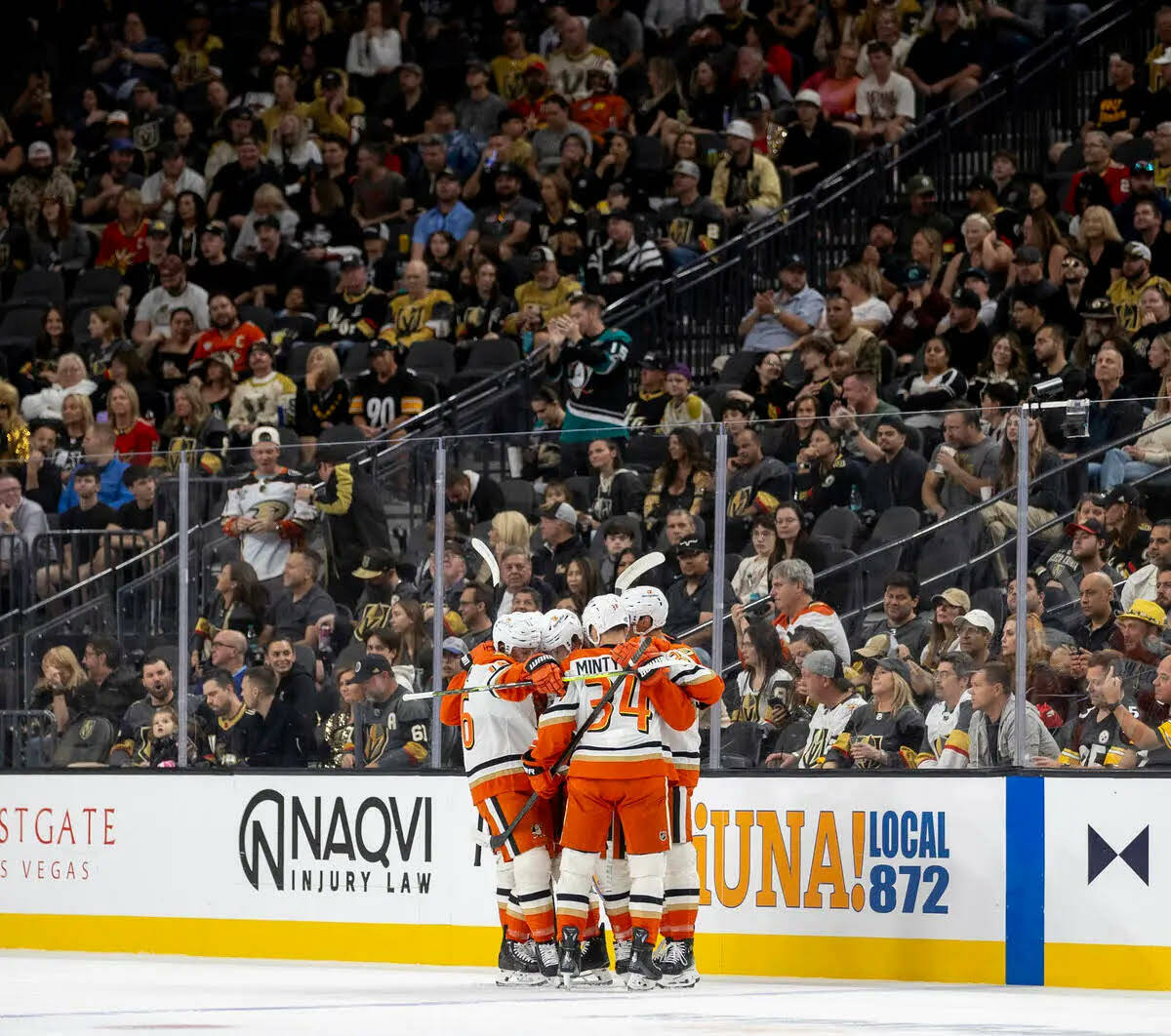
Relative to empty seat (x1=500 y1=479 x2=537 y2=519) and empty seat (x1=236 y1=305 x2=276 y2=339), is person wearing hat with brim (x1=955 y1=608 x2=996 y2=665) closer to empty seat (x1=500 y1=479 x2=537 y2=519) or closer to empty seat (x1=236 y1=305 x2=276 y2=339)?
empty seat (x1=500 y1=479 x2=537 y2=519)

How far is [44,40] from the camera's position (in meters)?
21.8

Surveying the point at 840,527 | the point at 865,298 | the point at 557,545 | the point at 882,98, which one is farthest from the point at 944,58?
the point at 840,527

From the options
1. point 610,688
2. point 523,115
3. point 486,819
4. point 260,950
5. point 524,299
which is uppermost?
point 523,115

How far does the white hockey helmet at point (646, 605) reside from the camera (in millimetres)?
9250

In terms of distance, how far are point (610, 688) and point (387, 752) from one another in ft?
7.00

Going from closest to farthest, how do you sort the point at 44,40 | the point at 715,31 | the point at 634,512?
1. the point at 634,512
2. the point at 715,31
3. the point at 44,40

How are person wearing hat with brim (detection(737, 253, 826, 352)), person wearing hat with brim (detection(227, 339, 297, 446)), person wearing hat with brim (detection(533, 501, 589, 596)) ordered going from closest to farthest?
person wearing hat with brim (detection(533, 501, 589, 596)), person wearing hat with brim (detection(737, 253, 826, 352)), person wearing hat with brim (detection(227, 339, 297, 446))

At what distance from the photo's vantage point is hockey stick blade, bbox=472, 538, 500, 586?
1034cm

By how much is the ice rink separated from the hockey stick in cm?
62

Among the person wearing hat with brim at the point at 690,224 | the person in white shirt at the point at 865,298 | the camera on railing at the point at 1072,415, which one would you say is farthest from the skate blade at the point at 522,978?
the person wearing hat with brim at the point at 690,224

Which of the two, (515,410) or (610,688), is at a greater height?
(515,410)

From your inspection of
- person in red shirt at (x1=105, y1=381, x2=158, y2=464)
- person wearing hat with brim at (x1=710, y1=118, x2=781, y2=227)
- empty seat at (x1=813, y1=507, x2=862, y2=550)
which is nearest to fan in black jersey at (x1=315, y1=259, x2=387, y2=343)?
person in red shirt at (x1=105, y1=381, x2=158, y2=464)

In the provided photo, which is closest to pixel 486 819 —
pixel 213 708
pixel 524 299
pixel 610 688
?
pixel 610 688

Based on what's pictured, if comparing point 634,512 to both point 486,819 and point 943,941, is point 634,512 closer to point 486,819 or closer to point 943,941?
point 486,819
